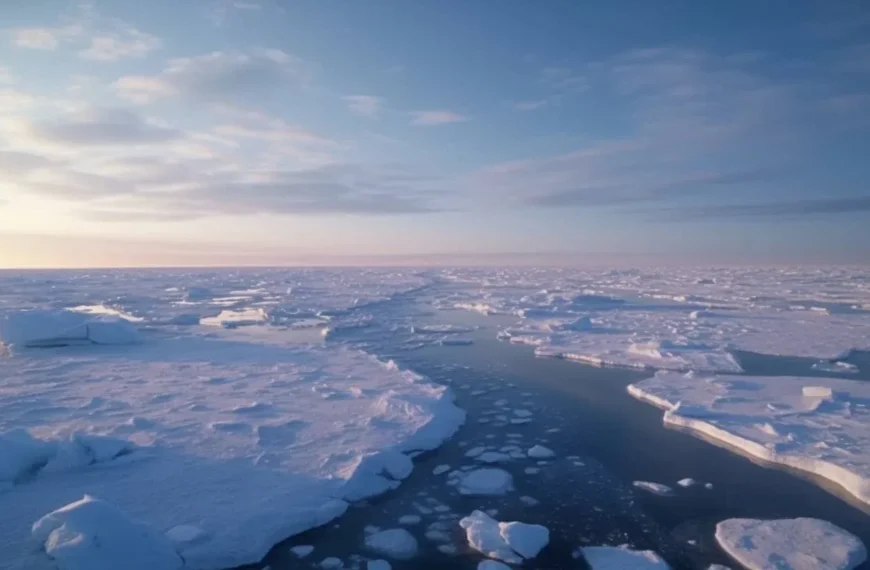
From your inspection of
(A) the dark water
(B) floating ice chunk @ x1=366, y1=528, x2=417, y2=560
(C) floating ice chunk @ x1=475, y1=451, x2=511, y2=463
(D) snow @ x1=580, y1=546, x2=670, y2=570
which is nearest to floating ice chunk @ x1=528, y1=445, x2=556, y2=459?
(A) the dark water

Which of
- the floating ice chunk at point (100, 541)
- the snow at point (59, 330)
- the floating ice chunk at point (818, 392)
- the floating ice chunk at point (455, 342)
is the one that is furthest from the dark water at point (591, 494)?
the snow at point (59, 330)

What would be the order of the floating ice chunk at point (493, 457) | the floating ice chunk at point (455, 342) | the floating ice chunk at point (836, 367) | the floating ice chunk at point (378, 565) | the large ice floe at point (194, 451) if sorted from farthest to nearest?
the floating ice chunk at point (455, 342), the floating ice chunk at point (836, 367), the floating ice chunk at point (493, 457), the floating ice chunk at point (378, 565), the large ice floe at point (194, 451)

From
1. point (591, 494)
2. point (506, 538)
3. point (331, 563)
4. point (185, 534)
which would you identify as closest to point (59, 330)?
point (185, 534)

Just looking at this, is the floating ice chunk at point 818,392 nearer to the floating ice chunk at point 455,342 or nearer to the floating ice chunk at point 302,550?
the floating ice chunk at point 455,342

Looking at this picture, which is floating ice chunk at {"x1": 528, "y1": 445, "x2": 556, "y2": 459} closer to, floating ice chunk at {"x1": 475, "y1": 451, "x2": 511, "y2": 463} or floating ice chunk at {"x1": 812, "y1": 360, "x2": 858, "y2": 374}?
floating ice chunk at {"x1": 475, "y1": 451, "x2": 511, "y2": 463}

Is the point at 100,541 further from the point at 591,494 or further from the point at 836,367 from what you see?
the point at 836,367
